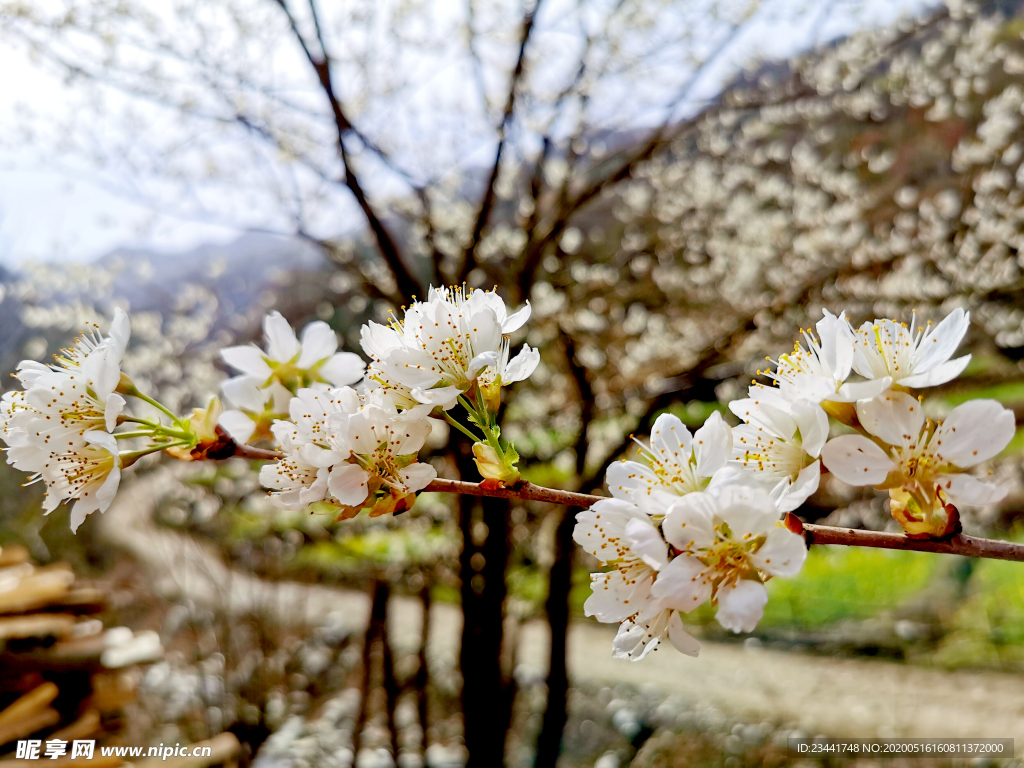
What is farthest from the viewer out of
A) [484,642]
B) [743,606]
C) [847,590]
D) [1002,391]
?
[1002,391]

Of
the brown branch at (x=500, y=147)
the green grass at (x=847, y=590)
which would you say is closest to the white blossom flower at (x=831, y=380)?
the brown branch at (x=500, y=147)

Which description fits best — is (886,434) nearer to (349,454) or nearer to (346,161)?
(349,454)

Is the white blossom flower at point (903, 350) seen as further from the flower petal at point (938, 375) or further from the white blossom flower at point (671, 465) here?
the white blossom flower at point (671, 465)

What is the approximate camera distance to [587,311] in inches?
199

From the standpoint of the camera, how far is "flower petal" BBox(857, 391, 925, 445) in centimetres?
50

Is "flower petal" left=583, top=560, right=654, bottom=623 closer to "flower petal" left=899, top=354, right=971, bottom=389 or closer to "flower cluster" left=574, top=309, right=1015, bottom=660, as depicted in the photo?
"flower cluster" left=574, top=309, right=1015, bottom=660

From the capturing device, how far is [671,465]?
59 cm

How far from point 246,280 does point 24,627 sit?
6156 millimetres

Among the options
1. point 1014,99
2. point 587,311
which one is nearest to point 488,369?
point 587,311

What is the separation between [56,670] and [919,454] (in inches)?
113

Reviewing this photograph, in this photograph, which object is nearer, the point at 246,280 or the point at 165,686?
the point at 165,686

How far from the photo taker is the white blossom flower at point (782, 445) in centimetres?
48

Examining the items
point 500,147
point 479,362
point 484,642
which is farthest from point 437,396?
point 484,642

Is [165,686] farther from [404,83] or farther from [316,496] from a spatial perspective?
[316,496]
